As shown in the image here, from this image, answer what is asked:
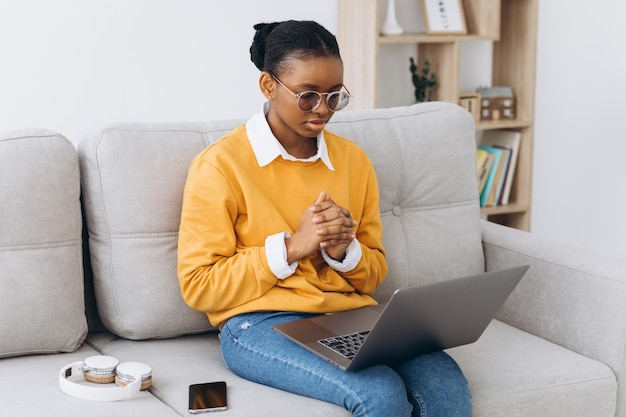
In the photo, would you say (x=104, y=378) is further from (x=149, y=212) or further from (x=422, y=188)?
(x=422, y=188)

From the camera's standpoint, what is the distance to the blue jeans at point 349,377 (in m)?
1.66

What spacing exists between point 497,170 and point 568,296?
1655 mm

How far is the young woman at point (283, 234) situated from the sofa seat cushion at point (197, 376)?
3 cm

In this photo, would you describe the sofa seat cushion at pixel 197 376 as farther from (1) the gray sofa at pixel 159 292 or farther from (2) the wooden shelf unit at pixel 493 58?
(2) the wooden shelf unit at pixel 493 58

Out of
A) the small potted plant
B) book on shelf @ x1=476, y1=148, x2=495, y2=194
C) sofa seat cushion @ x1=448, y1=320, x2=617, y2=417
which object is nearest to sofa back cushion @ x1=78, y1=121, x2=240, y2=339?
sofa seat cushion @ x1=448, y1=320, x2=617, y2=417

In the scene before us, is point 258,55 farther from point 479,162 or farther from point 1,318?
point 479,162

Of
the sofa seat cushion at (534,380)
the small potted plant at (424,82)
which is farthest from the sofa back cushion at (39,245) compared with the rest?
the small potted plant at (424,82)

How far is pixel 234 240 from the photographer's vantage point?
74.2 inches

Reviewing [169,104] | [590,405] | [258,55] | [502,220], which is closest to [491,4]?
[502,220]

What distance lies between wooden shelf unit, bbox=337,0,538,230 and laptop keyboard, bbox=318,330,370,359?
1.68 meters

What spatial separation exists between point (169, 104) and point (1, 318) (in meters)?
1.54

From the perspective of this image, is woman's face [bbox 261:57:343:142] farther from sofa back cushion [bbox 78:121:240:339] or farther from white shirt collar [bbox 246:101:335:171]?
sofa back cushion [bbox 78:121:240:339]

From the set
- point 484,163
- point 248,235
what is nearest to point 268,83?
point 248,235

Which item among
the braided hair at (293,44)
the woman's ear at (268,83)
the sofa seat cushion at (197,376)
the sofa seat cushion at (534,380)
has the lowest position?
the sofa seat cushion at (534,380)
